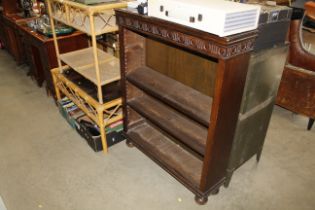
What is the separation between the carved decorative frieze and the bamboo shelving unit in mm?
415

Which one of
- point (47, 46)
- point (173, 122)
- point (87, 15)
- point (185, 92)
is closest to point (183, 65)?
point (185, 92)

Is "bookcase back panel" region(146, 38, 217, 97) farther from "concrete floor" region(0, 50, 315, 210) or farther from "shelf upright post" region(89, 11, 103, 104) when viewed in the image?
"concrete floor" region(0, 50, 315, 210)

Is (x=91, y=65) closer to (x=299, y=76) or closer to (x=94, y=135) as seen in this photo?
(x=94, y=135)

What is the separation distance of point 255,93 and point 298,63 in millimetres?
957

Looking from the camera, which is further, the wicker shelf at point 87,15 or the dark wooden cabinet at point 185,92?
the wicker shelf at point 87,15

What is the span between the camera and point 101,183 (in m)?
1.82

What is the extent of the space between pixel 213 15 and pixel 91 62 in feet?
4.43

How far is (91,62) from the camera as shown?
2.17 meters

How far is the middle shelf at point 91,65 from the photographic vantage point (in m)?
1.95

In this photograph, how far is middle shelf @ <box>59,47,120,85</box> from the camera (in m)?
1.95

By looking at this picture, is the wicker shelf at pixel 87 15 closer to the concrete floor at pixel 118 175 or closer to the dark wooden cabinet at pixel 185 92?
the dark wooden cabinet at pixel 185 92

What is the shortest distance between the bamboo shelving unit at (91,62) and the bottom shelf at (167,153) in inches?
9.0

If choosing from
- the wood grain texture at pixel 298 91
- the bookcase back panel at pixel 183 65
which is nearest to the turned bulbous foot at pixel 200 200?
the bookcase back panel at pixel 183 65

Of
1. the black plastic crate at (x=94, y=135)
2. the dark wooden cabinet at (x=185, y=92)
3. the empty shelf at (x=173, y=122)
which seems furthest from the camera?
the black plastic crate at (x=94, y=135)
